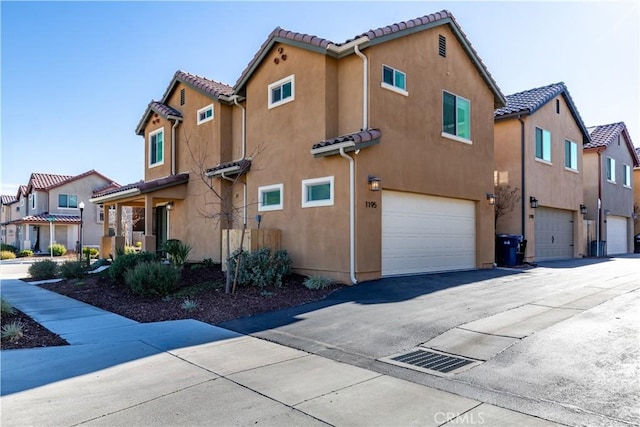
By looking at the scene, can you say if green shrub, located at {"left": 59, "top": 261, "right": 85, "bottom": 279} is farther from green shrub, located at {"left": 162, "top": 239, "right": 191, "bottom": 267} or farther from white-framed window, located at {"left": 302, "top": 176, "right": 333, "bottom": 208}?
white-framed window, located at {"left": 302, "top": 176, "right": 333, "bottom": 208}

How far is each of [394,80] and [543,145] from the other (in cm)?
1036

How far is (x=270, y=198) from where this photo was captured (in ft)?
45.8

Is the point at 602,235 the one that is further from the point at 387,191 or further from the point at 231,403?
the point at 231,403

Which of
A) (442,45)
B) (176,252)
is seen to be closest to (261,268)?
(176,252)

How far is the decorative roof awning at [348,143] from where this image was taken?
35.3ft

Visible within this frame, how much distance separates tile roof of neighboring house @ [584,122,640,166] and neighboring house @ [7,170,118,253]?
37983 millimetres

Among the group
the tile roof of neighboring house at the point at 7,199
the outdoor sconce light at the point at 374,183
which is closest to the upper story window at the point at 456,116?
the outdoor sconce light at the point at 374,183

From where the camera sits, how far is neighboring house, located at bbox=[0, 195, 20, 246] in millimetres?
43781

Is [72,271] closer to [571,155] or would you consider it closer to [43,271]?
[43,271]

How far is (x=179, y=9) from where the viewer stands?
11.5 metres

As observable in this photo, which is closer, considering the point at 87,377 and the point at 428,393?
the point at 428,393

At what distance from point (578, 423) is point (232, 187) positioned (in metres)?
13.0

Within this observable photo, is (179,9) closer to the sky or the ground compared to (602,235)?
closer to the sky

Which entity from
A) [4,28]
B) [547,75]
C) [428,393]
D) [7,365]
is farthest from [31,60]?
[547,75]
